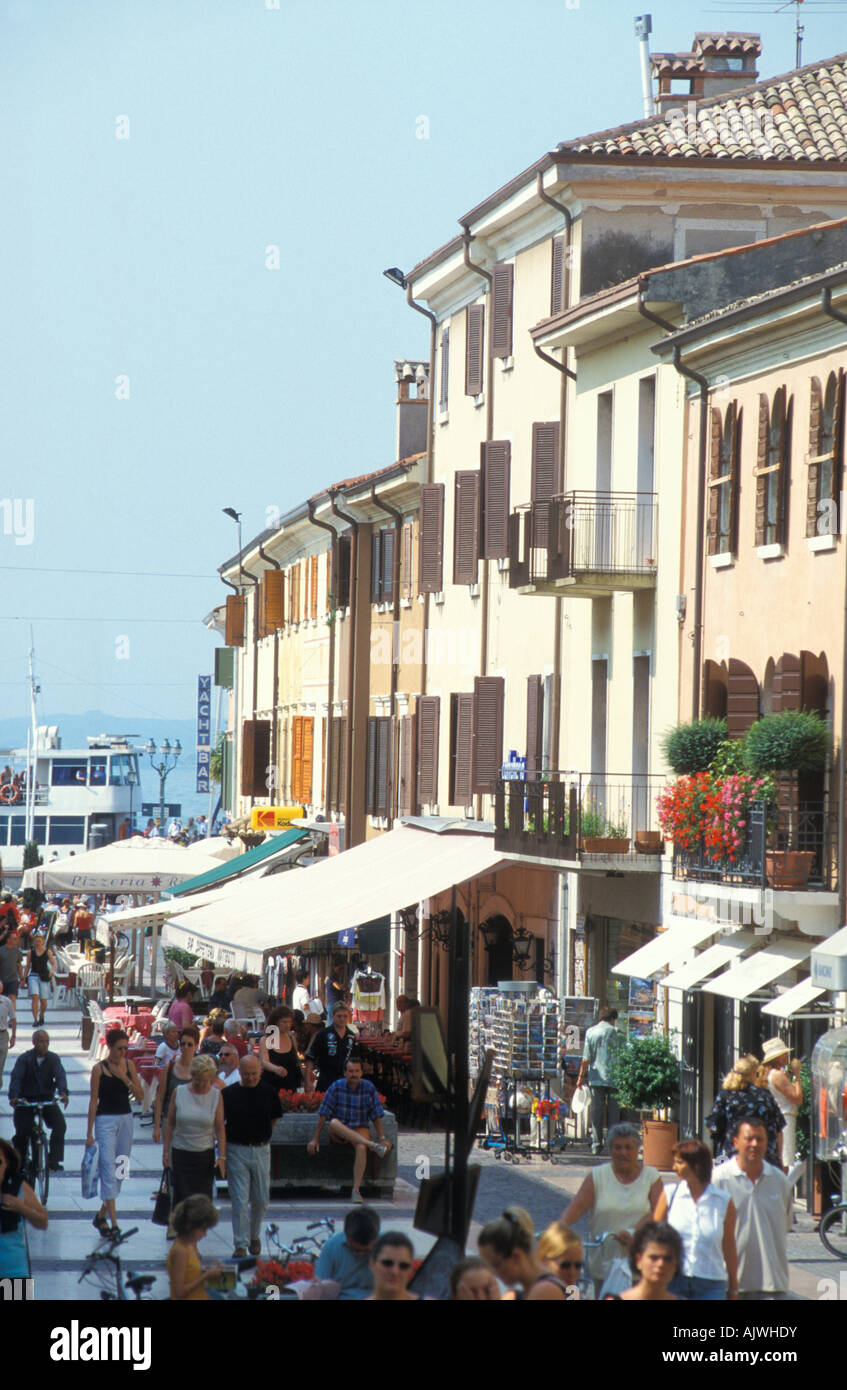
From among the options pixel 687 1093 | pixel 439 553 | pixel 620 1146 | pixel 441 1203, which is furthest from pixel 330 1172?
pixel 439 553

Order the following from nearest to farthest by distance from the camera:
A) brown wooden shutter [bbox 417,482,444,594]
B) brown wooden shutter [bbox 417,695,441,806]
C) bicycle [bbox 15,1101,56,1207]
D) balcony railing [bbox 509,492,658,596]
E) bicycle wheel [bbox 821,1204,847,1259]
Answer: bicycle wheel [bbox 821,1204,847,1259] → bicycle [bbox 15,1101,56,1207] → balcony railing [bbox 509,492,658,596] → brown wooden shutter [bbox 417,482,444,594] → brown wooden shutter [bbox 417,695,441,806]

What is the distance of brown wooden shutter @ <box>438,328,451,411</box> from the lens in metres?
36.2

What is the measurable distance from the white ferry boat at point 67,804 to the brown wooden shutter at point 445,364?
6705cm

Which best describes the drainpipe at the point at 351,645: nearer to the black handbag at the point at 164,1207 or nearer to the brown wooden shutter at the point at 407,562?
the brown wooden shutter at the point at 407,562

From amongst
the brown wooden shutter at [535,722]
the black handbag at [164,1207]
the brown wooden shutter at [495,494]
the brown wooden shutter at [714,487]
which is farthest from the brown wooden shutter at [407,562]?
the black handbag at [164,1207]

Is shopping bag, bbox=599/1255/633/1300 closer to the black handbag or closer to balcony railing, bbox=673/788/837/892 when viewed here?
the black handbag

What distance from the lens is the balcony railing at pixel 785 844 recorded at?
66.8ft

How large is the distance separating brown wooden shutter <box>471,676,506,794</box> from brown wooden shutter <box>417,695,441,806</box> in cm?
305

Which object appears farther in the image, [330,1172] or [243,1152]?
[330,1172]

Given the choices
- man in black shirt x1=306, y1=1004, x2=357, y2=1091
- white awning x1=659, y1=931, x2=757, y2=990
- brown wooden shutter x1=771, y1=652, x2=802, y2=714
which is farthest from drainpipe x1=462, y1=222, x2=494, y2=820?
brown wooden shutter x1=771, y1=652, x2=802, y2=714

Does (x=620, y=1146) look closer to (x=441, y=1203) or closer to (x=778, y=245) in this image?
(x=441, y=1203)

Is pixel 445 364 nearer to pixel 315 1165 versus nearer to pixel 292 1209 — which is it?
pixel 315 1165

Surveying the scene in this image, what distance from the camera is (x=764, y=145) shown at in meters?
28.4

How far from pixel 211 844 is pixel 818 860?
28.1m
